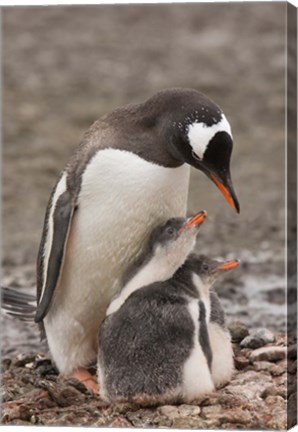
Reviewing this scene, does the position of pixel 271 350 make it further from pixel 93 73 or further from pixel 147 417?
pixel 93 73

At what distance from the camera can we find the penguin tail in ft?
12.6

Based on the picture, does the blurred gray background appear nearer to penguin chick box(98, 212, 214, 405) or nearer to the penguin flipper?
the penguin flipper

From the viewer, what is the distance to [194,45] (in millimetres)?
7027

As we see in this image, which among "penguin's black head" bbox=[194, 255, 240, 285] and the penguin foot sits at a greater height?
"penguin's black head" bbox=[194, 255, 240, 285]

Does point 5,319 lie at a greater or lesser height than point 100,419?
lesser

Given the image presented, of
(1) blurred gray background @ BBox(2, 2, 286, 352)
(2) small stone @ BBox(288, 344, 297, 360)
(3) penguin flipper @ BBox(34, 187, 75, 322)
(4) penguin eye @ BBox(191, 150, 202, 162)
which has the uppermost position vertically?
(4) penguin eye @ BBox(191, 150, 202, 162)

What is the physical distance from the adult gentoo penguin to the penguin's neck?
7cm

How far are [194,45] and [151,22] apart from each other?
526 mm

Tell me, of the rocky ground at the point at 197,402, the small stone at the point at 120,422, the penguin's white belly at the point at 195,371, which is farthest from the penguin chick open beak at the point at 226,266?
the small stone at the point at 120,422

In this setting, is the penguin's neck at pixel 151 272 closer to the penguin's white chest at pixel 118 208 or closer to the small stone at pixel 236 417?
the penguin's white chest at pixel 118 208

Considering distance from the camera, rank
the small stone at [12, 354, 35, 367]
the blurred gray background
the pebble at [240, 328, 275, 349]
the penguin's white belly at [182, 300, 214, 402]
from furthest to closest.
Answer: the blurred gray background → the small stone at [12, 354, 35, 367] → the pebble at [240, 328, 275, 349] → the penguin's white belly at [182, 300, 214, 402]

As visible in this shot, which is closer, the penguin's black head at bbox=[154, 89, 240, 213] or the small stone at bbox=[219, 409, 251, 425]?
the penguin's black head at bbox=[154, 89, 240, 213]

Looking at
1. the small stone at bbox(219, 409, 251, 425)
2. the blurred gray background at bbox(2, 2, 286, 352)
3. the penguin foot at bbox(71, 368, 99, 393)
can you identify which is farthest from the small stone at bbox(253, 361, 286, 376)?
the blurred gray background at bbox(2, 2, 286, 352)

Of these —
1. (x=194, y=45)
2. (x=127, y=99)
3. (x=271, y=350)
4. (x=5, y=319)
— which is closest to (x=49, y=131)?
(x=127, y=99)
